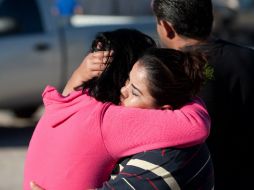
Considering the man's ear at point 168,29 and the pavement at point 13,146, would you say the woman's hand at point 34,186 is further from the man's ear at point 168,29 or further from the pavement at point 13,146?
the pavement at point 13,146

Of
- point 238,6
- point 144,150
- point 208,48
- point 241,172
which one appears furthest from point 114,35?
point 238,6

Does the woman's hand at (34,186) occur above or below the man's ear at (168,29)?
below

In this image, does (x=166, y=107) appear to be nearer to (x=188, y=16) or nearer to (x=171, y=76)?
(x=171, y=76)

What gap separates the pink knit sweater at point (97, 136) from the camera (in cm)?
216

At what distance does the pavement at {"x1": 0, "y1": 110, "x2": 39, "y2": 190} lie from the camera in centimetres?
724

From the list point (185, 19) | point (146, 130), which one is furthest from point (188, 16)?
point (146, 130)

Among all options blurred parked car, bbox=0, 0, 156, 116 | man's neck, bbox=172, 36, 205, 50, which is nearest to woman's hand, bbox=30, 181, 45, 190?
man's neck, bbox=172, 36, 205, 50

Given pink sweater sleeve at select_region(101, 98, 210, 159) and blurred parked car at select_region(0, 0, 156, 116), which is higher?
pink sweater sleeve at select_region(101, 98, 210, 159)

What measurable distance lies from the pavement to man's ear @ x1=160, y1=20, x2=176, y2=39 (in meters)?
4.02

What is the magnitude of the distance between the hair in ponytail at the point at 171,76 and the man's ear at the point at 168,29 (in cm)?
83

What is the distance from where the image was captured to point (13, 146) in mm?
8703

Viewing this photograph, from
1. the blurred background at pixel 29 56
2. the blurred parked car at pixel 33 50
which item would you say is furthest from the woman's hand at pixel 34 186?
the blurred parked car at pixel 33 50

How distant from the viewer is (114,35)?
2.44 m

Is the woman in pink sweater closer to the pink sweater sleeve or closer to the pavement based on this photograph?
the pink sweater sleeve
